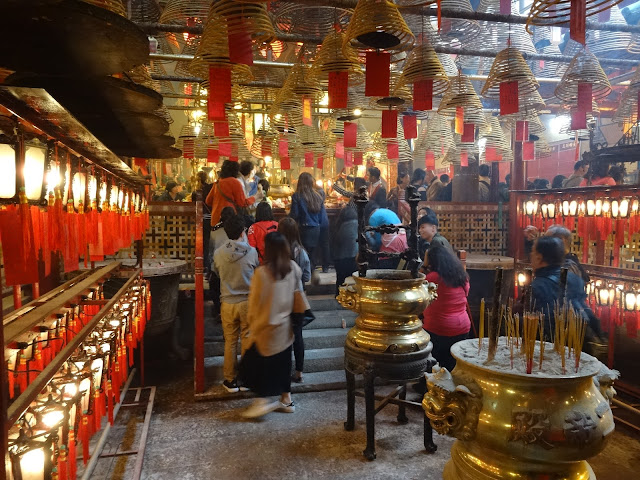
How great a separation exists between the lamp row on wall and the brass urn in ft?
6.22

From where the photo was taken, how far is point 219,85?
13.8ft

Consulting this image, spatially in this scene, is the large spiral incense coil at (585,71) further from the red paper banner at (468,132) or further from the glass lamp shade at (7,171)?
the glass lamp shade at (7,171)

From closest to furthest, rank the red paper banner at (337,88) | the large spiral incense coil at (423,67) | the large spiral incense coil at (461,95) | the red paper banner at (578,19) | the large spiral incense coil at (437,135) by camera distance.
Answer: the red paper banner at (578,19) → the red paper banner at (337,88) → the large spiral incense coil at (423,67) → the large spiral incense coil at (461,95) → the large spiral incense coil at (437,135)

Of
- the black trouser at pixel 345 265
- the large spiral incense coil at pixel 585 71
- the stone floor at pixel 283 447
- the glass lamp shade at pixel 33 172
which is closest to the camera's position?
the glass lamp shade at pixel 33 172

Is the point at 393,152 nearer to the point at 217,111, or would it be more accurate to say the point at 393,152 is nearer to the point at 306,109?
the point at 306,109

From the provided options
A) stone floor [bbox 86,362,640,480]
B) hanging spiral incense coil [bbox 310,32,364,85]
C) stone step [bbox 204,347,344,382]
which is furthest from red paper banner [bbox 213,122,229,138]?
stone floor [bbox 86,362,640,480]

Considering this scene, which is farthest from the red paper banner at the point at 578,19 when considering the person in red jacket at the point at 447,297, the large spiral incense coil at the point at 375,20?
the person in red jacket at the point at 447,297

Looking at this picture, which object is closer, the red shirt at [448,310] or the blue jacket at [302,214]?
the red shirt at [448,310]

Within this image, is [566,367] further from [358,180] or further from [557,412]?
[358,180]

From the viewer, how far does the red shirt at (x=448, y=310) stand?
15.4ft

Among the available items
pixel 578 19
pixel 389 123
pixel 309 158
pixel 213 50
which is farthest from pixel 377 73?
pixel 309 158

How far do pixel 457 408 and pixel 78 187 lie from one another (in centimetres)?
257

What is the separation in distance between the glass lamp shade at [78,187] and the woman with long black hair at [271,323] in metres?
1.86

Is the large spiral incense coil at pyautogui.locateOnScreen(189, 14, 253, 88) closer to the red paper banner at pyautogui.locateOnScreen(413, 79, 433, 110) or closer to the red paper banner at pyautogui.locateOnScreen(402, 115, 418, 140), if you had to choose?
the red paper banner at pyautogui.locateOnScreen(413, 79, 433, 110)
